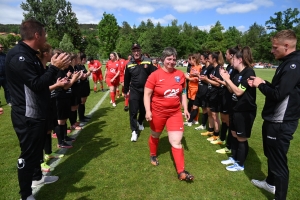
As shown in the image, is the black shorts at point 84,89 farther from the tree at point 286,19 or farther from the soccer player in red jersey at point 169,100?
the tree at point 286,19

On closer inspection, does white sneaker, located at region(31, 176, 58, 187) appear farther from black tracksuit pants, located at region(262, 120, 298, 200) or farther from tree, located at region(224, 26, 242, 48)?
tree, located at region(224, 26, 242, 48)

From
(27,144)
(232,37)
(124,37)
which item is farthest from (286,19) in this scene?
(27,144)

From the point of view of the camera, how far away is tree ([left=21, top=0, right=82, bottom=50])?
180 ft

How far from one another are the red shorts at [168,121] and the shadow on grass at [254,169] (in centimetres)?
167

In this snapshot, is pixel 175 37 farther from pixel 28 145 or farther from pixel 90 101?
pixel 28 145

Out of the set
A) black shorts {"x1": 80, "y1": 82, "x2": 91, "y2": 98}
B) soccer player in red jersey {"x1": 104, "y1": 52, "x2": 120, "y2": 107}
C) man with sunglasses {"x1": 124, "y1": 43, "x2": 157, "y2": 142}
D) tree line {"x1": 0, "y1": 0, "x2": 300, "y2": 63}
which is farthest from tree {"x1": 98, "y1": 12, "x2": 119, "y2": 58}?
man with sunglasses {"x1": 124, "y1": 43, "x2": 157, "y2": 142}

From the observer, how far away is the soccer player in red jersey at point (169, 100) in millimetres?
3916

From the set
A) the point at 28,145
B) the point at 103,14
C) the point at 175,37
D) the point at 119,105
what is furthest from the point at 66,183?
the point at 175,37

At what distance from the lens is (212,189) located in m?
3.66

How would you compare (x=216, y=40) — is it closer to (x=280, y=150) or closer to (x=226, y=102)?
(x=226, y=102)

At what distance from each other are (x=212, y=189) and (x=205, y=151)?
5.38 feet

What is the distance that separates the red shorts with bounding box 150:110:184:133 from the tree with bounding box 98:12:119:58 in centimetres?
6910

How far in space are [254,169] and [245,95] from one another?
1.67 metres

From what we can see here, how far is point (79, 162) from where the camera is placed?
452 centimetres
